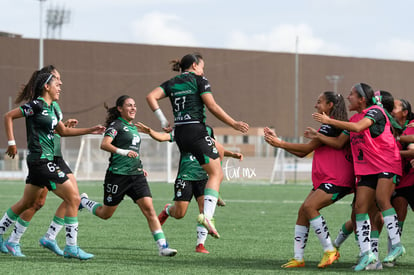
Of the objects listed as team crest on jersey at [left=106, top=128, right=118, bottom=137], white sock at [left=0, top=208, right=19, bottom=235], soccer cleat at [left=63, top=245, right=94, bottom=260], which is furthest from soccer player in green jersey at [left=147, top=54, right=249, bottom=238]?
white sock at [left=0, top=208, right=19, bottom=235]

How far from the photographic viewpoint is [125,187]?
8.91 meters

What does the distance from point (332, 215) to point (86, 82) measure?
45520 mm

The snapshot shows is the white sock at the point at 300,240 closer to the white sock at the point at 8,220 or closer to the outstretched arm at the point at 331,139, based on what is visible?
the outstretched arm at the point at 331,139

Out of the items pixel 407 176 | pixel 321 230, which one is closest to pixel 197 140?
pixel 321 230

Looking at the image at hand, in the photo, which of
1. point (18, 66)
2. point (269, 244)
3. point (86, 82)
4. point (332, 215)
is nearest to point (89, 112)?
point (86, 82)

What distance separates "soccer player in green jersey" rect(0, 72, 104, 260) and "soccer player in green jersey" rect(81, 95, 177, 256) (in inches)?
33.1

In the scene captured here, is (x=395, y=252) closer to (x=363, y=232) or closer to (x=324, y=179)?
(x=363, y=232)

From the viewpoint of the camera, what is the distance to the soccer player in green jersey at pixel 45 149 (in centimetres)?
799

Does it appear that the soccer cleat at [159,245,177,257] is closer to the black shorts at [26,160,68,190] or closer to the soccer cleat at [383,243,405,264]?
the black shorts at [26,160,68,190]

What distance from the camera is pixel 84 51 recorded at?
58.8m

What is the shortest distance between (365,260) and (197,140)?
2.22 metres

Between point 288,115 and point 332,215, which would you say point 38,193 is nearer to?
point 332,215

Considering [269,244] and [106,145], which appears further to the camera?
[269,244]

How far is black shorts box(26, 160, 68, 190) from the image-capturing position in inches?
314
